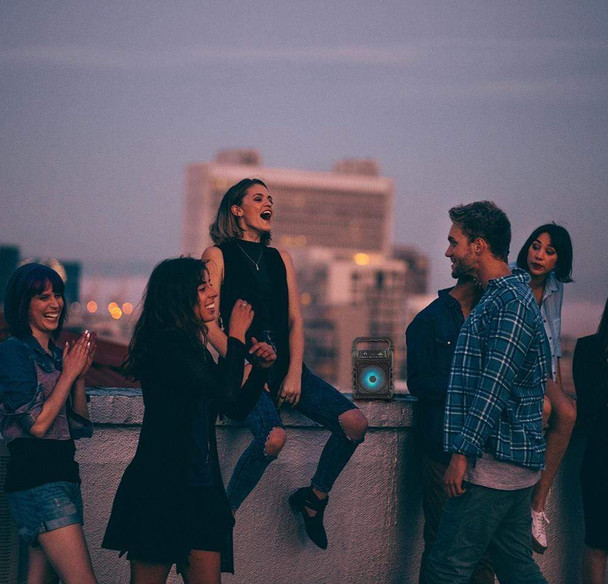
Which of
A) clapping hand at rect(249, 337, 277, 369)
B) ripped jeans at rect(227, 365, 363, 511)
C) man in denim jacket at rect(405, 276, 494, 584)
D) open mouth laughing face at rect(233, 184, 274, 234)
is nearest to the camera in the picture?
clapping hand at rect(249, 337, 277, 369)

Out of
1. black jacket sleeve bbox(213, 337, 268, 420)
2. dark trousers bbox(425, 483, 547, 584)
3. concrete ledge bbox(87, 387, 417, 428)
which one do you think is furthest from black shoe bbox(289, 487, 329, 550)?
black jacket sleeve bbox(213, 337, 268, 420)

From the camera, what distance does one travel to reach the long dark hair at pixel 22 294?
13.9 feet

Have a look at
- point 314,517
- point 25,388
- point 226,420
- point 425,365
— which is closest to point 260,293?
point 226,420

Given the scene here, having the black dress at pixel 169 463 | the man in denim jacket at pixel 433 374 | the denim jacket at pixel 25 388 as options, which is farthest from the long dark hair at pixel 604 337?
the denim jacket at pixel 25 388

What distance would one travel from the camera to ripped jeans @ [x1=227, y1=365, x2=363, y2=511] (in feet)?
16.5

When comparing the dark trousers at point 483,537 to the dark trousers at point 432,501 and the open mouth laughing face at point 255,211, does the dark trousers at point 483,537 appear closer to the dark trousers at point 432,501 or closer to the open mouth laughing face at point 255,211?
the dark trousers at point 432,501

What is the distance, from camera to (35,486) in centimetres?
406

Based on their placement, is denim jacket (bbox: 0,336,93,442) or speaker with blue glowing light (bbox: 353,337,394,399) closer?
denim jacket (bbox: 0,336,93,442)

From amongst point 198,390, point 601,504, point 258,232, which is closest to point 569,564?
point 601,504

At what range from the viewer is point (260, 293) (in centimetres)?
533

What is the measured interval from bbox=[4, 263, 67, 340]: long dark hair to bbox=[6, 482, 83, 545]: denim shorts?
65 centimetres

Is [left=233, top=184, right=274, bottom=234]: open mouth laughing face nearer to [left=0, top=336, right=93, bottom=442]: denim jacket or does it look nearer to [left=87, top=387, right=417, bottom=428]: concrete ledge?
[left=87, top=387, right=417, bottom=428]: concrete ledge

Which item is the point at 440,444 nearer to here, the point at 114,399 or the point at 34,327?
the point at 114,399

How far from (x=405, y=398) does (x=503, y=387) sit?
1.64 metres
